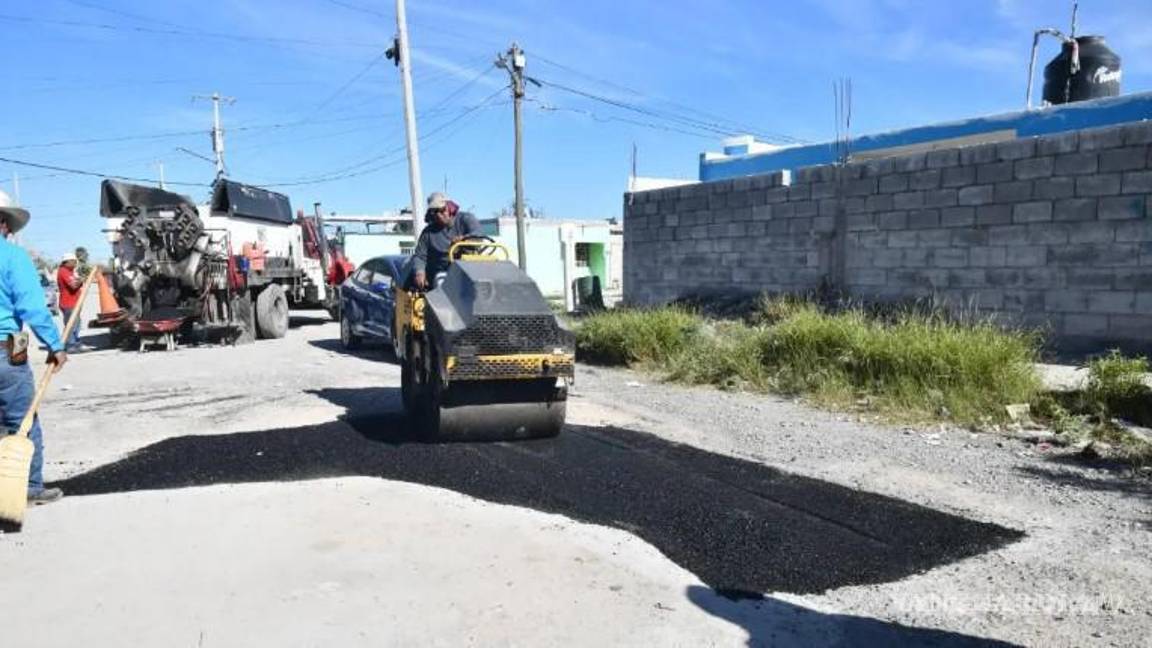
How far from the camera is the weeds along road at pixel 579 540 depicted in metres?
3.24

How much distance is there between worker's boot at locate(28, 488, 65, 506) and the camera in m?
4.75

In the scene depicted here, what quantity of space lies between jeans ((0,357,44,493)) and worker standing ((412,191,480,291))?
9.84 feet

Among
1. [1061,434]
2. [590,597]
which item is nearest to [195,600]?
[590,597]

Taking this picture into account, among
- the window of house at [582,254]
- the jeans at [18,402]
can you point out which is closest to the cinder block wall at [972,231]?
the jeans at [18,402]

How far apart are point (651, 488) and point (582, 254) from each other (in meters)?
32.2

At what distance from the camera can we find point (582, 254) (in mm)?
37000

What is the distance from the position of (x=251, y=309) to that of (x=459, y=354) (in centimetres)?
1006

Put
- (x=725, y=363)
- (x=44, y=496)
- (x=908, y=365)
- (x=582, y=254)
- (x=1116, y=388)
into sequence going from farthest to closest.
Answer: (x=582, y=254) < (x=725, y=363) < (x=908, y=365) < (x=1116, y=388) < (x=44, y=496)

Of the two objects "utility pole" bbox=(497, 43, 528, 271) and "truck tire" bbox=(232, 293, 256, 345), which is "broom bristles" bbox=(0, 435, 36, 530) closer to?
"truck tire" bbox=(232, 293, 256, 345)

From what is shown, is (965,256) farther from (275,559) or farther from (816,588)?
(275,559)

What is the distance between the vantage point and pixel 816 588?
3607mm

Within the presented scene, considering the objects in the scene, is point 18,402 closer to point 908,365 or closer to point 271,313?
point 908,365

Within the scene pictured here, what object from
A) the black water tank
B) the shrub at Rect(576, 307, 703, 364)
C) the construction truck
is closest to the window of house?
the construction truck

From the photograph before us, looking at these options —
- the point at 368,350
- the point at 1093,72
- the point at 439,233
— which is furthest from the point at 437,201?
the point at 1093,72
